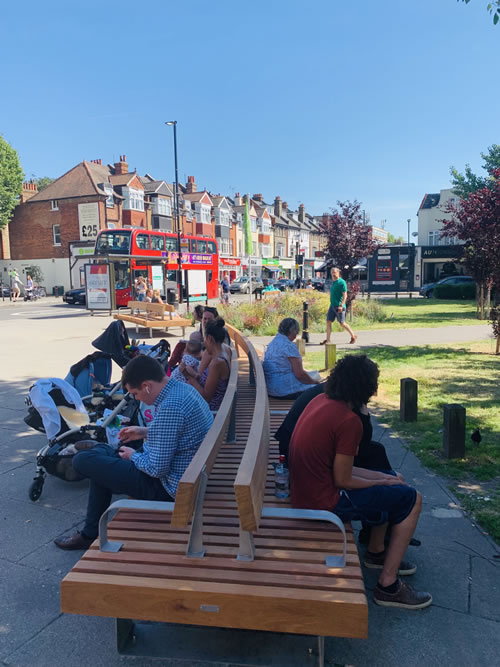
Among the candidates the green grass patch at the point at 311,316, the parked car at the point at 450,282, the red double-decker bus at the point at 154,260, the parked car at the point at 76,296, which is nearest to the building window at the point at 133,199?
the red double-decker bus at the point at 154,260

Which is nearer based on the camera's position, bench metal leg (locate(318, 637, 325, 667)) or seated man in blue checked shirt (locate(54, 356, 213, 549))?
bench metal leg (locate(318, 637, 325, 667))

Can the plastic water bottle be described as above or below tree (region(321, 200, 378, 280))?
below

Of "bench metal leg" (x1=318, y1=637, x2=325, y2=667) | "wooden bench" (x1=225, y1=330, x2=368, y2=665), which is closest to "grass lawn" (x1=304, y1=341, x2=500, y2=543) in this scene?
"wooden bench" (x1=225, y1=330, x2=368, y2=665)

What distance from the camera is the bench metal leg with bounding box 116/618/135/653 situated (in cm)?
239

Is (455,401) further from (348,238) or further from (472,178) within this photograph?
(472,178)

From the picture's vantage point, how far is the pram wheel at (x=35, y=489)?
13.5ft

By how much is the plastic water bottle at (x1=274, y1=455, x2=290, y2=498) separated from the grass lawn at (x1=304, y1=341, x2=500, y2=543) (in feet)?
5.11

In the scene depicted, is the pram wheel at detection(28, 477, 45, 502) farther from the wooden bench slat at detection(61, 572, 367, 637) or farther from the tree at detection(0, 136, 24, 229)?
the tree at detection(0, 136, 24, 229)

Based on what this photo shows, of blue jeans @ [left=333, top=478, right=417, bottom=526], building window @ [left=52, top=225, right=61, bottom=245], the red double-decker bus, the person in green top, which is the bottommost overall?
blue jeans @ [left=333, top=478, right=417, bottom=526]

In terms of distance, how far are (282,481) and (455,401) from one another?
14.7 feet

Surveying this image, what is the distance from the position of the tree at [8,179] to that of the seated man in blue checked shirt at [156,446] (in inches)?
1864

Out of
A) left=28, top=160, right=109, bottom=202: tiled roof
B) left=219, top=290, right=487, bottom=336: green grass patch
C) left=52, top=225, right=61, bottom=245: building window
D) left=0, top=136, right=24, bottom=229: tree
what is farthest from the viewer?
left=52, top=225, right=61, bottom=245: building window

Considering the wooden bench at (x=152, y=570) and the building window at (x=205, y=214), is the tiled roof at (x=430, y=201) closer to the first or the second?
the building window at (x=205, y=214)

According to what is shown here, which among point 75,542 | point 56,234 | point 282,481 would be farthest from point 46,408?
point 56,234
